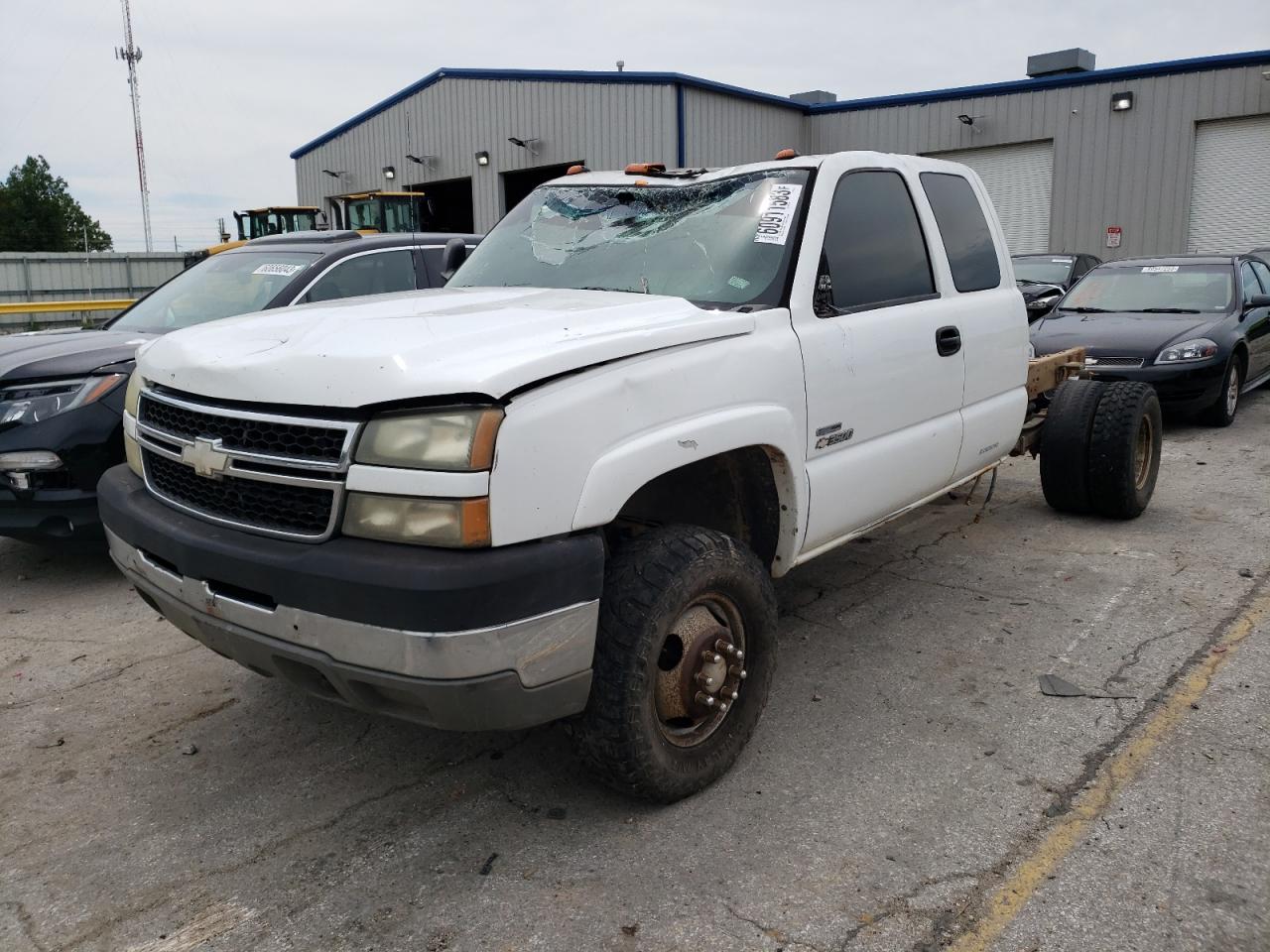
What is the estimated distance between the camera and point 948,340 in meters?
Answer: 4.23

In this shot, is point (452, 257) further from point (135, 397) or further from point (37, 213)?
point (37, 213)

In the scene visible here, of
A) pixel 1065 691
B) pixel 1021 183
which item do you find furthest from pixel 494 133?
pixel 1065 691

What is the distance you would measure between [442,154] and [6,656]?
24831mm

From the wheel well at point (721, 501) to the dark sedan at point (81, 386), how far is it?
213cm

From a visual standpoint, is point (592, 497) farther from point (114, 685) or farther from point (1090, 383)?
point (1090, 383)

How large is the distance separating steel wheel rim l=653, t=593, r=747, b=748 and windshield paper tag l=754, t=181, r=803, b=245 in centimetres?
132

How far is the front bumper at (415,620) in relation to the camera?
94.0 inches

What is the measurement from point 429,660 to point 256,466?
748mm

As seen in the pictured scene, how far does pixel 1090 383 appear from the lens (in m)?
5.96

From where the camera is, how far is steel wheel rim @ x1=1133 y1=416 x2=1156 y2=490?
19.9ft

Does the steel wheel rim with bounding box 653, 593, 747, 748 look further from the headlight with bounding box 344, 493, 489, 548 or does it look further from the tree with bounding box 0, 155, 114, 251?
the tree with bounding box 0, 155, 114, 251

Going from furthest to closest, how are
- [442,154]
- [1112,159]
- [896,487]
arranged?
[442,154] → [1112,159] → [896,487]

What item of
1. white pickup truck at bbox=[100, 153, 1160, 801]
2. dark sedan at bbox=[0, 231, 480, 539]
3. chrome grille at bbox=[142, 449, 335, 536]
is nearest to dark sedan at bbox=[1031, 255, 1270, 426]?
white pickup truck at bbox=[100, 153, 1160, 801]

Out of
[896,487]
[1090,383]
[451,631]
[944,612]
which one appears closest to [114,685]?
[451,631]
